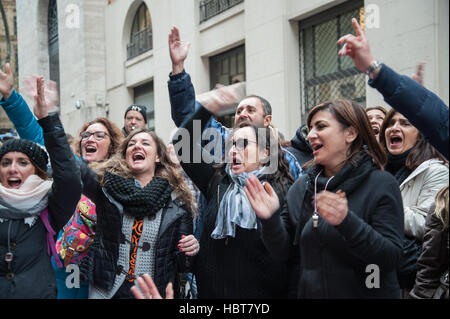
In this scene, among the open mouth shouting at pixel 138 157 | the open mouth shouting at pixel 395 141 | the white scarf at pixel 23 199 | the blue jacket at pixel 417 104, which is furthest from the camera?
the open mouth shouting at pixel 395 141

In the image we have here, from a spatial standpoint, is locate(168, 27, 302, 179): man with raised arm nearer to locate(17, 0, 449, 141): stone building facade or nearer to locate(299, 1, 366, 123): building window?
locate(17, 0, 449, 141): stone building facade

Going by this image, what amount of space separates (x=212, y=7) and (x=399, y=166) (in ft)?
33.0

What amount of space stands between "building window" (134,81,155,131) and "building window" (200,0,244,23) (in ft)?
12.9

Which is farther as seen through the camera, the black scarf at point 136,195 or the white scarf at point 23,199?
the black scarf at point 136,195

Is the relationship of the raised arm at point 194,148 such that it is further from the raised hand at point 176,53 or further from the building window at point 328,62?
the building window at point 328,62

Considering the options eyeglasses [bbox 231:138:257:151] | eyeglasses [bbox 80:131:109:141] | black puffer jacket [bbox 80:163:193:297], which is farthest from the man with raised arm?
eyeglasses [bbox 80:131:109:141]

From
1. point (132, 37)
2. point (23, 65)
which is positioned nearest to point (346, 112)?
point (132, 37)

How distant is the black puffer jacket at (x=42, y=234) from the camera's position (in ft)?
10.7

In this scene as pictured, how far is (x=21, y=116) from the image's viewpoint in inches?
164

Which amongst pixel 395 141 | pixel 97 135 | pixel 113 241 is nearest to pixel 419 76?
pixel 395 141

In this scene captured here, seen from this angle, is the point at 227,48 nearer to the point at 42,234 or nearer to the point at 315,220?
the point at 42,234

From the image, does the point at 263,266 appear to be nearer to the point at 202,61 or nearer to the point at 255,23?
the point at 255,23

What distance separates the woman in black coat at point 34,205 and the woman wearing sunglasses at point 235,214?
0.81m

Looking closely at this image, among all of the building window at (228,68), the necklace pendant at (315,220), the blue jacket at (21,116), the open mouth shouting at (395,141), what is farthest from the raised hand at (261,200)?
the building window at (228,68)
